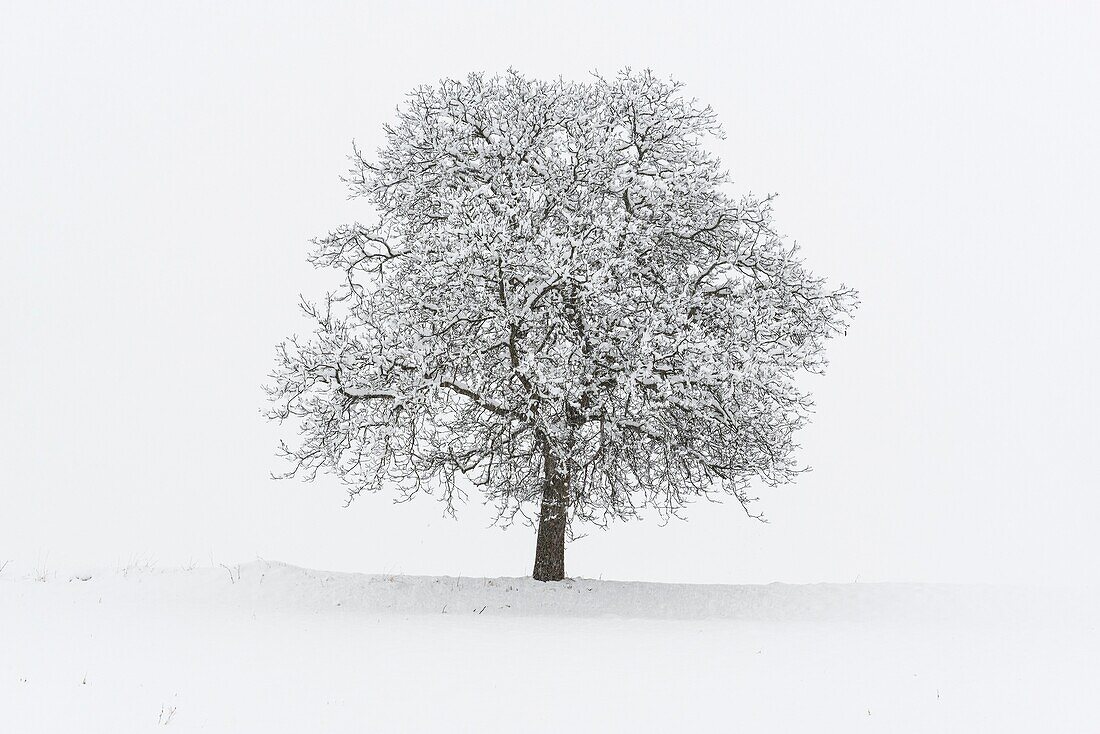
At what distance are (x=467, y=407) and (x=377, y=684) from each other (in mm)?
7801

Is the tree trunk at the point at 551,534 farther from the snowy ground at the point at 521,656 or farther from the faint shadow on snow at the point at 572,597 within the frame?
the snowy ground at the point at 521,656

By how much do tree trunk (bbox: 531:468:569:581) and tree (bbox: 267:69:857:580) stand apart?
4cm

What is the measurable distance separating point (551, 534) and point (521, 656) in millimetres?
6400

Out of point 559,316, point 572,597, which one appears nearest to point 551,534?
point 572,597

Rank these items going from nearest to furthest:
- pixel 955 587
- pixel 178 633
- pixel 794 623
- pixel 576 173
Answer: pixel 178 633 < pixel 794 623 < pixel 576 173 < pixel 955 587

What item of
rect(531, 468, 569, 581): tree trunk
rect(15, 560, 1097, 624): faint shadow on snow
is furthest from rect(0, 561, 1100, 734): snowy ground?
rect(531, 468, 569, 581): tree trunk

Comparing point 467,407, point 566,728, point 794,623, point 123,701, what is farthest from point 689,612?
point 123,701

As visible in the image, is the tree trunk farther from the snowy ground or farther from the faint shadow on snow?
the snowy ground

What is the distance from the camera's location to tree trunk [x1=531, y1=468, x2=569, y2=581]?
17.8 m

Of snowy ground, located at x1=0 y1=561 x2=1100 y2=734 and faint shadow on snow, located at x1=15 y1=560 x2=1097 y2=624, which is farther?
faint shadow on snow, located at x1=15 y1=560 x2=1097 y2=624

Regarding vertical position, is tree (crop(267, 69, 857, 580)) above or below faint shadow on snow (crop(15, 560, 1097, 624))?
above

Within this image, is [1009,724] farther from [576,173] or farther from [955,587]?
[576,173]

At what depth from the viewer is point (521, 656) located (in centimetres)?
1180

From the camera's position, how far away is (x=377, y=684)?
10.4 meters
